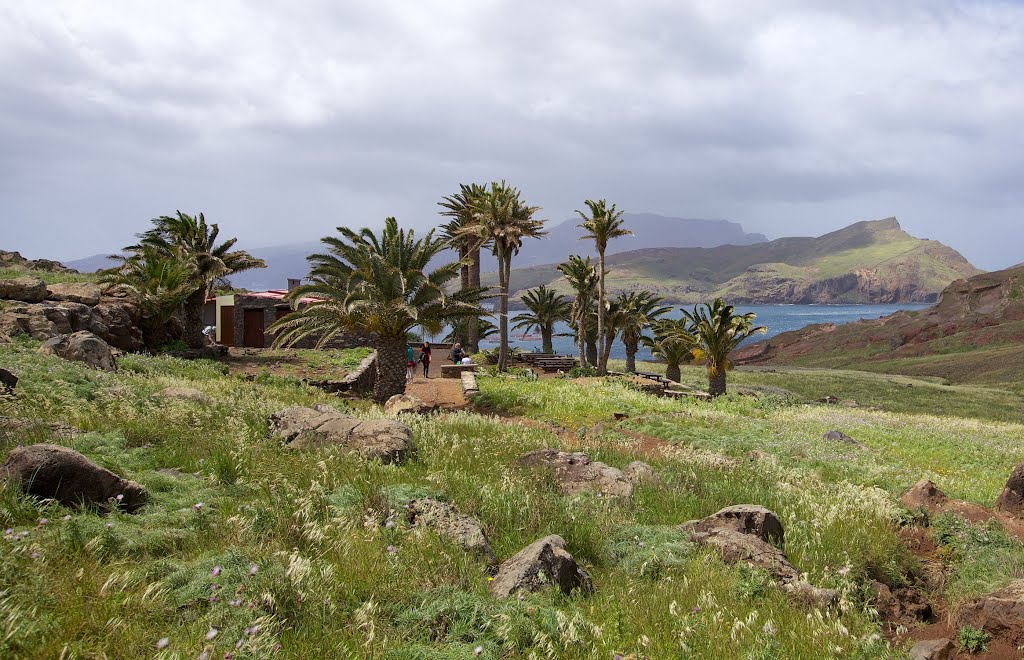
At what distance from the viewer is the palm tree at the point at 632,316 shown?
3950 cm

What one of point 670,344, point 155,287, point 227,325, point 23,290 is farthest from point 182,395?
point 670,344

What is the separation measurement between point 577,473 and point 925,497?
6.13 meters

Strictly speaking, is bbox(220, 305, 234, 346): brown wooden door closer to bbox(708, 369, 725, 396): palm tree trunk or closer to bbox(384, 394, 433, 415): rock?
bbox(384, 394, 433, 415): rock

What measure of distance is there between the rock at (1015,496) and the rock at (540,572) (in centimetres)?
895

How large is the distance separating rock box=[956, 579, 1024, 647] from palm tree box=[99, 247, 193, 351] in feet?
87.5

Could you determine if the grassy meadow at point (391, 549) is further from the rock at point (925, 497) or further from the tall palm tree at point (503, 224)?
the tall palm tree at point (503, 224)

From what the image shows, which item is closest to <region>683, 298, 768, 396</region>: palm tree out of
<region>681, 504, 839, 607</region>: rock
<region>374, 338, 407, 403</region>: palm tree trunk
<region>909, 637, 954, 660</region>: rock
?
<region>374, 338, 407, 403</region>: palm tree trunk

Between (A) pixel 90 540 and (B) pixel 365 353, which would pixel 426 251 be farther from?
(A) pixel 90 540

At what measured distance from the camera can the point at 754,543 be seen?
639 cm

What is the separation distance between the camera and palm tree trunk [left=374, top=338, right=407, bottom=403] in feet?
66.5

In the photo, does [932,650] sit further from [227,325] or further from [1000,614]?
[227,325]

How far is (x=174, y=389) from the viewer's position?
11812mm

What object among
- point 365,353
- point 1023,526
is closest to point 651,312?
point 365,353

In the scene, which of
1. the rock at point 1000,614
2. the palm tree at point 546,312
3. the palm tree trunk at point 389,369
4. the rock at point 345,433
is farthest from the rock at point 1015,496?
the palm tree at point 546,312
